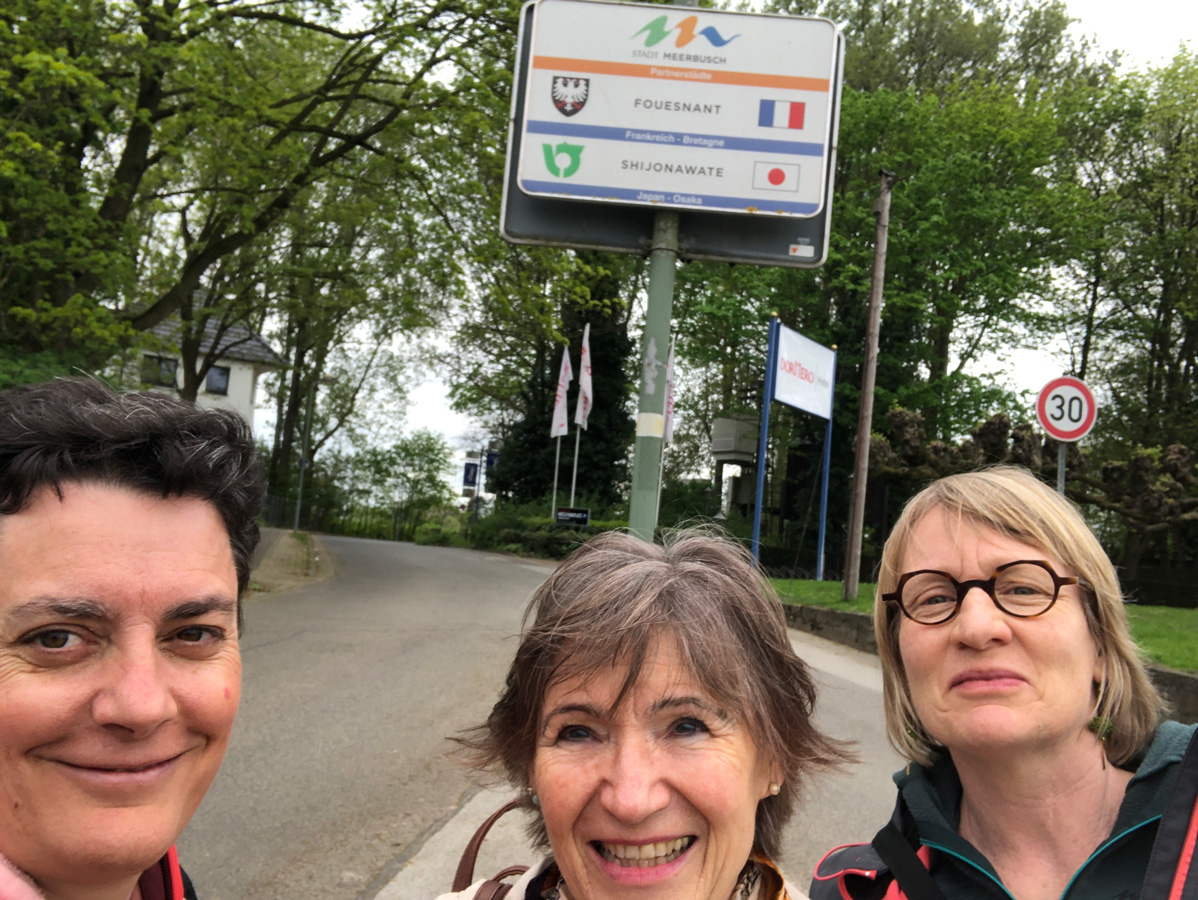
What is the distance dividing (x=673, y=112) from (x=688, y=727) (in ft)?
17.4

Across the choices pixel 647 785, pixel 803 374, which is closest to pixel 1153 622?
pixel 803 374

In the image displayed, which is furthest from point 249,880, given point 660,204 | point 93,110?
point 93,110

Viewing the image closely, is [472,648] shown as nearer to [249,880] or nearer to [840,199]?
[249,880]

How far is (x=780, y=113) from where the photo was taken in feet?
20.6

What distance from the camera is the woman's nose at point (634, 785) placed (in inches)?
61.1

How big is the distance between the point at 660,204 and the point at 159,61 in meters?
7.38

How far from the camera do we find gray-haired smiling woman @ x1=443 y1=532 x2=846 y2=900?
1.59 m

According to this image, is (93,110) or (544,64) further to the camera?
(93,110)

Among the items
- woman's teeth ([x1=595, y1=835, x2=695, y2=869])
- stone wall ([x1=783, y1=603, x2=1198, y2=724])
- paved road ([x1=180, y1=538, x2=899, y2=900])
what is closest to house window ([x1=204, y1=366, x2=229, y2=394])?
paved road ([x1=180, y1=538, x2=899, y2=900])

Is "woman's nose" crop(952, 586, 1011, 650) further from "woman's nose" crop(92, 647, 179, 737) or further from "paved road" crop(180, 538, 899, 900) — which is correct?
"woman's nose" crop(92, 647, 179, 737)

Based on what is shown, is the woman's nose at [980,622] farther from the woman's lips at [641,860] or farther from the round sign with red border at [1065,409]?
the round sign with red border at [1065,409]

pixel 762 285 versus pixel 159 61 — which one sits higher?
pixel 762 285

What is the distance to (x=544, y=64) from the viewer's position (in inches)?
250

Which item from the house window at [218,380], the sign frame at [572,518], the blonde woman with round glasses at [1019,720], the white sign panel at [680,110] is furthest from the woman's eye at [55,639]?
the house window at [218,380]
